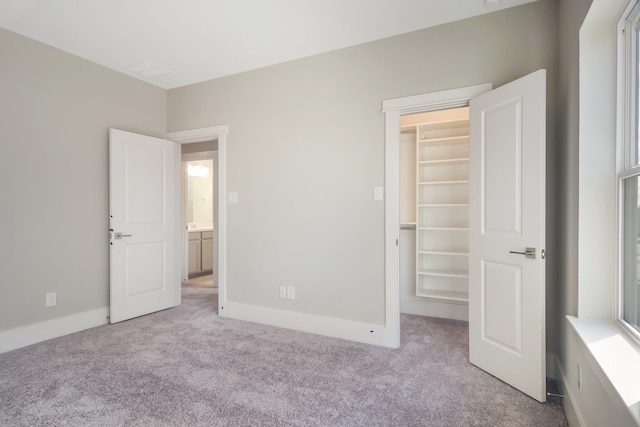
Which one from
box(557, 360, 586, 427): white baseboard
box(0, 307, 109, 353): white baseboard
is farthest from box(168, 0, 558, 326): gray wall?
box(0, 307, 109, 353): white baseboard

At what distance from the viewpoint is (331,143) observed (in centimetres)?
304

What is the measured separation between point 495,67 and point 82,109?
3731 millimetres

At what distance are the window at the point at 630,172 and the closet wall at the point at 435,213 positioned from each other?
1940 millimetres

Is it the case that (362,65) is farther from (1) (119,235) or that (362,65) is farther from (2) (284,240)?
(1) (119,235)

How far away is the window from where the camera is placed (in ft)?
4.67

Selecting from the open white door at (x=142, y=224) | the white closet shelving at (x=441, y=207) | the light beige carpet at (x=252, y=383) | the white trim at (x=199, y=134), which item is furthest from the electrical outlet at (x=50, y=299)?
the white closet shelving at (x=441, y=207)

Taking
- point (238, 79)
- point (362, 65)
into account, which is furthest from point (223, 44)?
point (362, 65)

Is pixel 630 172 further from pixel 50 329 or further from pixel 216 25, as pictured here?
pixel 50 329

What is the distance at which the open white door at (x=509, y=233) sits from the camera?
6.48 ft

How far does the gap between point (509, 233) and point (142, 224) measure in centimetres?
353

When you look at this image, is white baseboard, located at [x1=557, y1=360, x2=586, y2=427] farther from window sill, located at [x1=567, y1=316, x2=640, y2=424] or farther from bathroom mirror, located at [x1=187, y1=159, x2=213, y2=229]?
bathroom mirror, located at [x1=187, y1=159, x2=213, y2=229]

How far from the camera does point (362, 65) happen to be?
9.52 feet

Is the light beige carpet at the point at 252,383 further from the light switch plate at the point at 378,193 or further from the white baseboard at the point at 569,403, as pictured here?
the light switch plate at the point at 378,193

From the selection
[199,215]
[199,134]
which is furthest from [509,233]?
[199,215]
